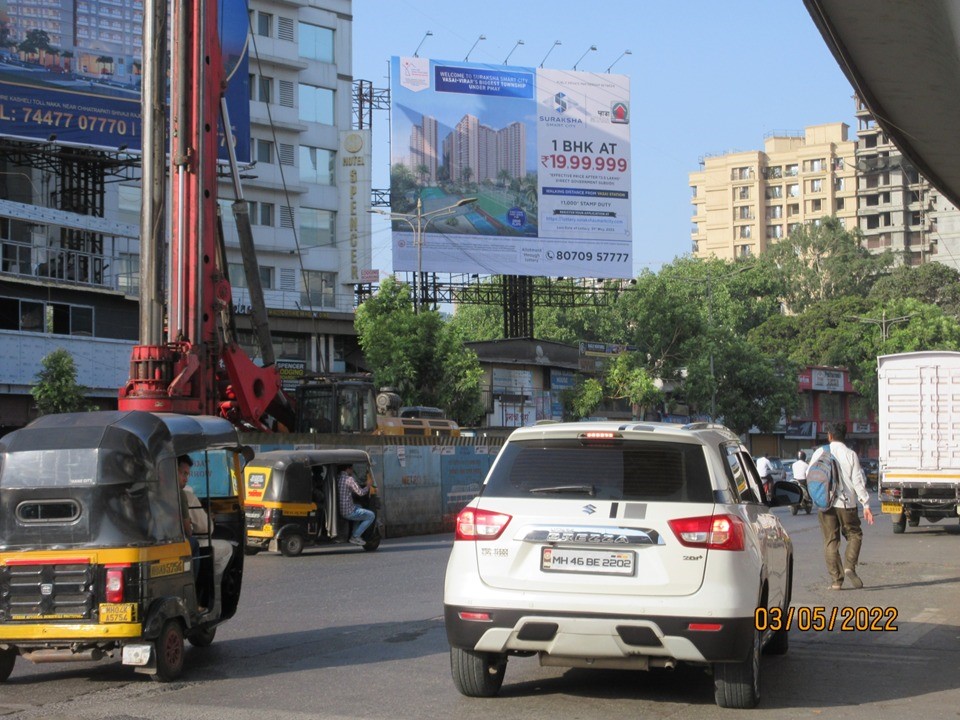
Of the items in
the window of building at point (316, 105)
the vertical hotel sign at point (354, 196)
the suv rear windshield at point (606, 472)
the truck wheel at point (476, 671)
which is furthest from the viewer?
the vertical hotel sign at point (354, 196)

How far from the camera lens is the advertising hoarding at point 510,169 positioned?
5688 cm

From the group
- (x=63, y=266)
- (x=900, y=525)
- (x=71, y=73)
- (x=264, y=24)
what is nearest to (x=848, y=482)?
(x=900, y=525)

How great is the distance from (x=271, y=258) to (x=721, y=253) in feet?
332

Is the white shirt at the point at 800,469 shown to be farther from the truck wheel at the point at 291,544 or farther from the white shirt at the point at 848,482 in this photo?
the white shirt at the point at 848,482

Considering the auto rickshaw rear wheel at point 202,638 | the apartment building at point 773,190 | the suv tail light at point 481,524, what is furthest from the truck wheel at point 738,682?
the apartment building at point 773,190

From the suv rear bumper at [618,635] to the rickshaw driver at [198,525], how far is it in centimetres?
294

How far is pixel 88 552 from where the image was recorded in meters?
7.91

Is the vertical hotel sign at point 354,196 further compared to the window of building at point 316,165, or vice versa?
the vertical hotel sign at point 354,196

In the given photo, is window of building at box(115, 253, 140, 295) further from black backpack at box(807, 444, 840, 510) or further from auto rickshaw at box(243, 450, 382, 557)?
black backpack at box(807, 444, 840, 510)

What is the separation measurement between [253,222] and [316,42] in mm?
9880

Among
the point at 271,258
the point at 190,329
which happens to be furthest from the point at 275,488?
the point at 271,258

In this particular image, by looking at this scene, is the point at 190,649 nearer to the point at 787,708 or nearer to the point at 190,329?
the point at 787,708

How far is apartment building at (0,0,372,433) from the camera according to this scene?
135ft

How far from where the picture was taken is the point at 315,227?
58.0m
